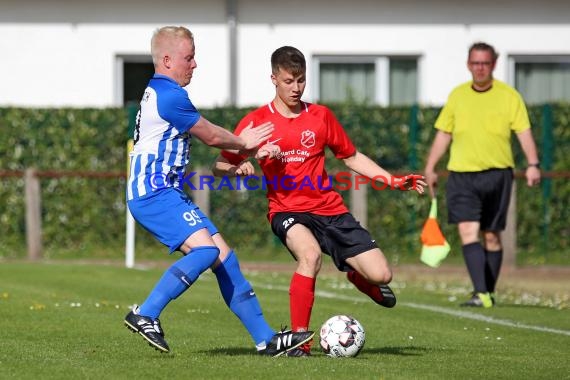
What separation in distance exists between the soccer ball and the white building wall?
14257mm

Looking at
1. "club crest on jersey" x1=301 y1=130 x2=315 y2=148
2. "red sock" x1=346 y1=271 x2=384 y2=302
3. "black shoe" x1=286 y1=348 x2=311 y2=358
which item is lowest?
"black shoe" x1=286 y1=348 x2=311 y2=358

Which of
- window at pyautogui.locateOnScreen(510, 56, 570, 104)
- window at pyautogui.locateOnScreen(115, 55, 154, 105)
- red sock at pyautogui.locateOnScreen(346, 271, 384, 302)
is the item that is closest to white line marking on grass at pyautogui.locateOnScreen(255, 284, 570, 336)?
red sock at pyautogui.locateOnScreen(346, 271, 384, 302)

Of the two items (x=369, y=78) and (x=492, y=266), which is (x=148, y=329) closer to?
(x=492, y=266)

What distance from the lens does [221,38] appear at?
23719mm

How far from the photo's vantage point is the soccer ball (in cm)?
917

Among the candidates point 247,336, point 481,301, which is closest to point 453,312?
point 481,301

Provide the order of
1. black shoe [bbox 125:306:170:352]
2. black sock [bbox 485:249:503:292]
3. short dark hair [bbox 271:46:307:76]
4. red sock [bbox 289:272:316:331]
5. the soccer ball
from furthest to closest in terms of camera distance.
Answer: black sock [bbox 485:249:503:292]
short dark hair [bbox 271:46:307:76]
red sock [bbox 289:272:316:331]
the soccer ball
black shoe [bbox 125:306:170:352]

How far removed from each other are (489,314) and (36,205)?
9809mm

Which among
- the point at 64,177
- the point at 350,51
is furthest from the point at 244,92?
the point at 64,177

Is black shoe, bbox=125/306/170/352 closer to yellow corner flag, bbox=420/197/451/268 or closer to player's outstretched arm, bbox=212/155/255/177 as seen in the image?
player's outstretched arm, bbox=212/155/255/177

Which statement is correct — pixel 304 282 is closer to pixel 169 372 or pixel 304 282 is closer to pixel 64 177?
pixel 169 372

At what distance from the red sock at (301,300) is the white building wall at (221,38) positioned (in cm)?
1408

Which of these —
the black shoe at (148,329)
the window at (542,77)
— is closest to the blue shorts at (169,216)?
the black shoe at (148,329)

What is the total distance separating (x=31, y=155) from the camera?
21.6 meters
